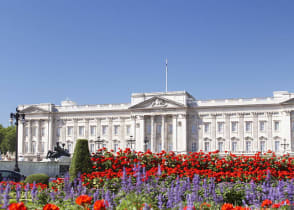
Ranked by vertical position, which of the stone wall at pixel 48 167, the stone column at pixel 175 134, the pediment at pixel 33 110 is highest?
the pediment at pixel 33 110

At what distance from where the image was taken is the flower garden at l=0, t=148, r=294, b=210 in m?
9.09

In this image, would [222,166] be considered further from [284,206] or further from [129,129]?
[129,129]

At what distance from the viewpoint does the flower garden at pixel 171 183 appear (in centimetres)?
909

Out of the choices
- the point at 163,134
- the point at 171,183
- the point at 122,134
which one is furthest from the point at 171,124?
the point at 171,183

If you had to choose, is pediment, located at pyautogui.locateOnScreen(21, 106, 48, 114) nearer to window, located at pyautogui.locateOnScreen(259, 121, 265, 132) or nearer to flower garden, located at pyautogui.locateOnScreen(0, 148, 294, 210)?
window, located at pyautogui.locateOnScreen(259, 121, 265, 132)

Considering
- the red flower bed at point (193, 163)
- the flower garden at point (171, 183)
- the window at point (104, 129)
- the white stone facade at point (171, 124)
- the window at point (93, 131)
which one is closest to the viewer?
the flower garden at point (171, 183)

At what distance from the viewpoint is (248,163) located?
1681 cm

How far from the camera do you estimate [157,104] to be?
193ft

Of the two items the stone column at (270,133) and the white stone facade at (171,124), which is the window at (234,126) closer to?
the white stone facade at (171,124)

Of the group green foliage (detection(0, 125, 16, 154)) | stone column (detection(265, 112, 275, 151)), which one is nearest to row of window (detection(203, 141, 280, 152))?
stone column (detection(265, 112, 275, 151))

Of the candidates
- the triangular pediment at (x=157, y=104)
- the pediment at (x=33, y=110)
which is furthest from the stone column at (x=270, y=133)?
the pediment at (x=33, y=110)

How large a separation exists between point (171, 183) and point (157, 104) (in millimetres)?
47282

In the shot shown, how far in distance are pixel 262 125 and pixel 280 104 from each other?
13.4ft

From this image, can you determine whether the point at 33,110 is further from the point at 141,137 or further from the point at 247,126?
the point at 247,126
